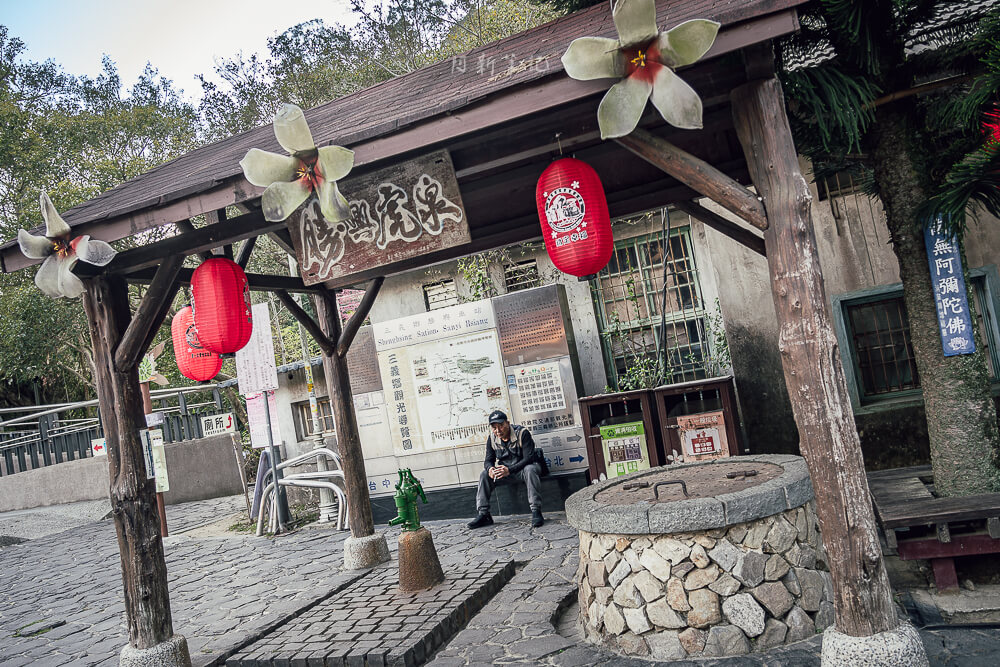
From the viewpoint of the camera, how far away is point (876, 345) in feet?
27.5

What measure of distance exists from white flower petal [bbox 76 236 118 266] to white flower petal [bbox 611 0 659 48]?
3.95m

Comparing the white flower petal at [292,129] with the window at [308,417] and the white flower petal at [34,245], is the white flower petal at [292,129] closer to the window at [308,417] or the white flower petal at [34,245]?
the white flower petal at [34,245]

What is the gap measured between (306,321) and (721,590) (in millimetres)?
5392

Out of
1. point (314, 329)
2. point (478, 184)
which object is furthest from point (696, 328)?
point (314, 329)

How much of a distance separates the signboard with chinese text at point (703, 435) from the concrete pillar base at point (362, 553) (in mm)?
3924

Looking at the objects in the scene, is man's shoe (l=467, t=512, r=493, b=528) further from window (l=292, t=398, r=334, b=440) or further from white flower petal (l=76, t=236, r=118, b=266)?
white flower petal (l=76, t=236, r=118, b=266)

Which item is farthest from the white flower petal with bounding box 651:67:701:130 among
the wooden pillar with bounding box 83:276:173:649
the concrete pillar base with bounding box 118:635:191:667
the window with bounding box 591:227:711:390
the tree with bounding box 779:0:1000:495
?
the window with bounding box 591:227:711:390

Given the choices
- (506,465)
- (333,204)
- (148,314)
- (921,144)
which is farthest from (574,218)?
(506,465)

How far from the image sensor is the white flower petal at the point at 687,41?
3.28 meters

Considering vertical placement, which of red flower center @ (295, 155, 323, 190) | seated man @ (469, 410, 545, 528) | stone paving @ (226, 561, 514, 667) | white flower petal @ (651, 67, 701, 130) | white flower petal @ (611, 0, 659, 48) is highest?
white flower petal @ (611, 0, 659, 48)

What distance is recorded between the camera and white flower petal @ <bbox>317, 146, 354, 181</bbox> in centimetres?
414

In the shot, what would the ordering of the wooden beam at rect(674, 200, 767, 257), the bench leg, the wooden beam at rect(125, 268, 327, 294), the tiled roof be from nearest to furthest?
the tiled roof
the bench leg
the wooden beam at rect(674, 200, 767, 257)
the wooden beam at rect(125, 268, 327, 294)

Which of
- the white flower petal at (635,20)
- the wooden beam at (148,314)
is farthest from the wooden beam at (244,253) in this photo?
the white flower petal at (635,20)

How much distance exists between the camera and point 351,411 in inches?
315
